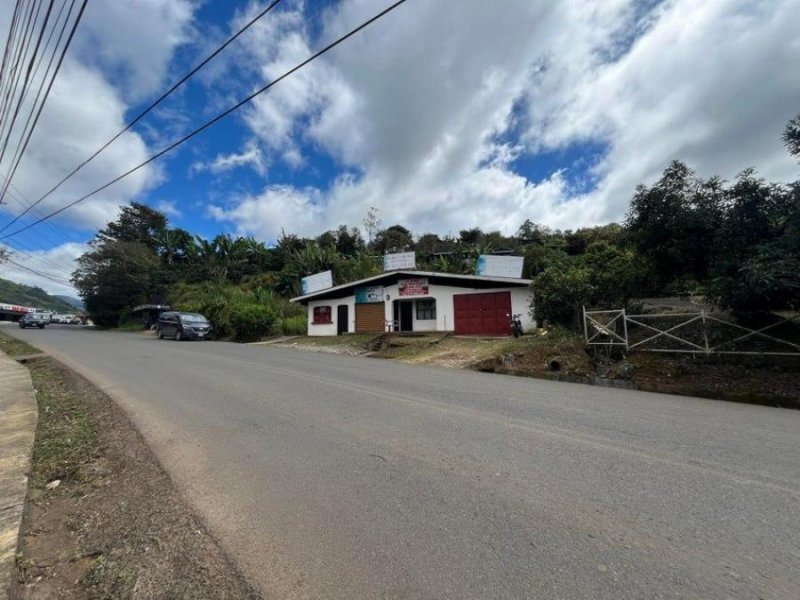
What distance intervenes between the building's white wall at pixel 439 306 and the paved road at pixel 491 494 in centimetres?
1315

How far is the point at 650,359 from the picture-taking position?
10.8 meters

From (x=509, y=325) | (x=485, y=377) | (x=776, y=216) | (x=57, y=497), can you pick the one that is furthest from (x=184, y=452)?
(x=509, y=325)

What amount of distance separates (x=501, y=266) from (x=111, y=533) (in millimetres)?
20246

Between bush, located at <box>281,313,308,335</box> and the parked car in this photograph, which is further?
the parked car

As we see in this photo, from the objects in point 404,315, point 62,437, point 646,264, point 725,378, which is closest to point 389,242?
point 404,315

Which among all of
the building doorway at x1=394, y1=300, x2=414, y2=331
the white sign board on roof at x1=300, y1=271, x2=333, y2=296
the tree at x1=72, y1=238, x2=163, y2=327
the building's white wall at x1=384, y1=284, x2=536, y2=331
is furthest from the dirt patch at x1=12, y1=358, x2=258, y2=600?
the tree at x1=72, y1=238, x2=163, y2=327

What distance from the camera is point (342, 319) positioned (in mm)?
26859

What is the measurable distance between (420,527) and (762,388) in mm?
9195

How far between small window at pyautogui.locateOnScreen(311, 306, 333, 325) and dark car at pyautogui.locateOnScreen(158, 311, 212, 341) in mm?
6857

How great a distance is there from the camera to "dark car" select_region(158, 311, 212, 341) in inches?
989

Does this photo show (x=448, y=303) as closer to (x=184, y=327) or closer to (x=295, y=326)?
(x=295, y=326)

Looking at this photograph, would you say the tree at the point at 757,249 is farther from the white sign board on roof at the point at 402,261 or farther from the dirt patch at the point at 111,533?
the white sign board on roof at the point at 402,261

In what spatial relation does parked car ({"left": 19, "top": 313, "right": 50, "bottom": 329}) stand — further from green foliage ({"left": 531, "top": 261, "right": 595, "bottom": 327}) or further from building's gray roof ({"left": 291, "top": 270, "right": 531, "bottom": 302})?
green foliage ({"left": 531, "top": 261, "right": 595, "bottom": 327})

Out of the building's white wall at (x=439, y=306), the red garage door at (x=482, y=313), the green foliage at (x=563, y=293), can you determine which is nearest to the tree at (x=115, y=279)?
the building's white wall at (x=439, y=306)
